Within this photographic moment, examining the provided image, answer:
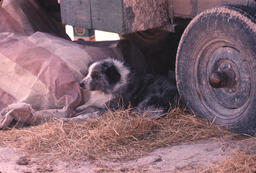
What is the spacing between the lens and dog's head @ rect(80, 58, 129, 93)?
5504 millimetres

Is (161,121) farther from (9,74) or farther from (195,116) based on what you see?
(9,74)

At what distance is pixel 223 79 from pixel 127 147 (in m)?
1.15

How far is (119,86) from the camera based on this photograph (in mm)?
5598

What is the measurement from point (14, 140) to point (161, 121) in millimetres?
1645

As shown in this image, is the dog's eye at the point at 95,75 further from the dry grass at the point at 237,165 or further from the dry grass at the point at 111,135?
the dry grass at the point at 237,165

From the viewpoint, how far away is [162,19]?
4.82m

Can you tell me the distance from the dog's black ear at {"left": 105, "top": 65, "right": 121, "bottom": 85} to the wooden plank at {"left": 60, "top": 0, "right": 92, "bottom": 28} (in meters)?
0.73

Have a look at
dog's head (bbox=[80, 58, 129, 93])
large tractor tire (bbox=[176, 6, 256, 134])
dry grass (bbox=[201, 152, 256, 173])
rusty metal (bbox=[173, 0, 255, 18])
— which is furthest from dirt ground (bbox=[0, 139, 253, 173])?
dog's head (bbox=[80, 58, 129, 93])

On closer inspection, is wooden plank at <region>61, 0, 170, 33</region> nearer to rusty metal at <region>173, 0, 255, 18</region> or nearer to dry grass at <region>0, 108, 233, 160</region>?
rusty metal at <region>173, 0, 255, 18</region>

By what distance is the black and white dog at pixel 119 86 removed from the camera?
211 inches

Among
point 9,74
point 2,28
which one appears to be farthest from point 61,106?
point 2,28

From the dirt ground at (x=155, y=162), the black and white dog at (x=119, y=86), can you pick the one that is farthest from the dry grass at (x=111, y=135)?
the black and white dog at (x=119, y=86)

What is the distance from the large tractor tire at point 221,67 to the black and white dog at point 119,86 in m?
0.83

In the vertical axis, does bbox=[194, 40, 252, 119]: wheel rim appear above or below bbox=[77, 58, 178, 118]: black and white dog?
above
